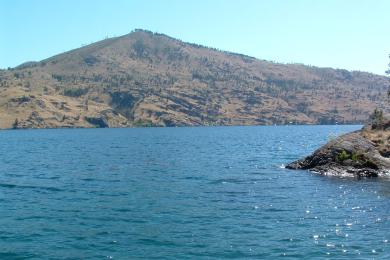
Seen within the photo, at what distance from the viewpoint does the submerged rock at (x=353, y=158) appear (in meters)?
60.1

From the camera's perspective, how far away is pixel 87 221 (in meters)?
34.5

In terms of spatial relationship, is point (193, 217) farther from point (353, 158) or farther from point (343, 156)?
point (353, 158)

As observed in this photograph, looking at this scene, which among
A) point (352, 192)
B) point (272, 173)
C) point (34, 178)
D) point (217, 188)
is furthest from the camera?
point (272, 173)

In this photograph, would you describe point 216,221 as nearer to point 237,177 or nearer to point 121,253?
point 121,253

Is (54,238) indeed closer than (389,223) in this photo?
Yes

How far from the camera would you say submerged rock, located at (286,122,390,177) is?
60.1 metres

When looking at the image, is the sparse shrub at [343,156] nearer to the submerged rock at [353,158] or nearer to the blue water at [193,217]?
the submerged rock at [353,158]

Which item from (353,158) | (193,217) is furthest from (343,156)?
(193,217)

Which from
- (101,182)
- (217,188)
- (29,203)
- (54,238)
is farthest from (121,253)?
(101,182)

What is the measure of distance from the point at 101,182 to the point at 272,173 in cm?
2439

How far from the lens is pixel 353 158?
61.9 metres

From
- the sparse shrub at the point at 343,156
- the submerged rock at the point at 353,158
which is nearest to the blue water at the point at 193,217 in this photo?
the submerged rock at the point at 353,158

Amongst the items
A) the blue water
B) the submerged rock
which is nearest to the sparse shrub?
the submerged rock

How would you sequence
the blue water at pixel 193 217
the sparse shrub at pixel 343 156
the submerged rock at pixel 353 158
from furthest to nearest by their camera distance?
the sparse shrub at pixel 343 156 → the submerged rock at pixel 353 158 → the blue water at pixel 193 217
